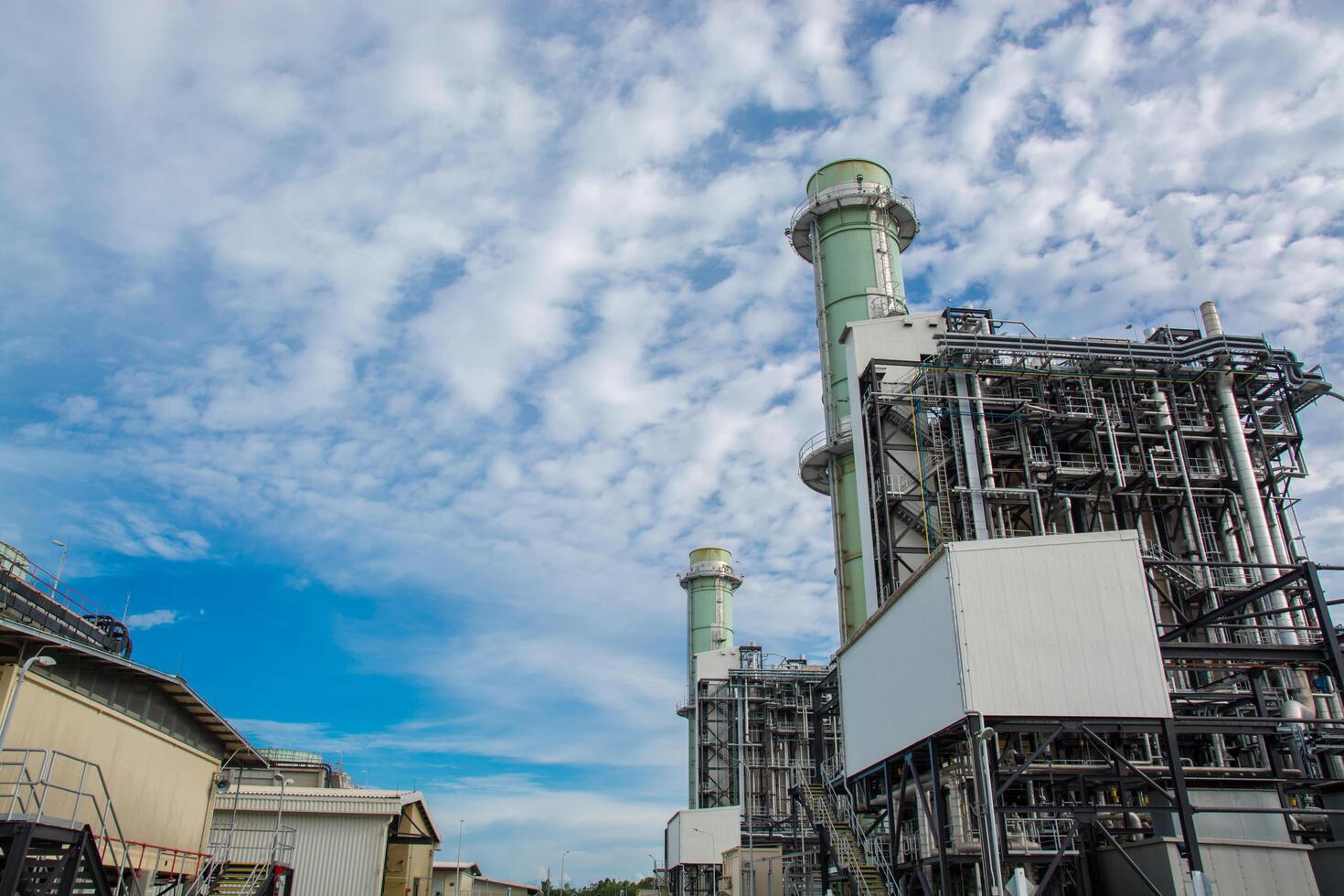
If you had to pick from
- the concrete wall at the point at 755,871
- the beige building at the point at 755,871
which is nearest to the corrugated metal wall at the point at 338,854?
the beige building at the point at 755,871

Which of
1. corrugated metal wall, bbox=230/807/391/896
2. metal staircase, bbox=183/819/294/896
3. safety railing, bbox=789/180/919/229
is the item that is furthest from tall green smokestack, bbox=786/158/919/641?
metal staircase, bbox=183/819/294/896

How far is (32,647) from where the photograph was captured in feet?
56.2

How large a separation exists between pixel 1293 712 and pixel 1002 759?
9496 mm

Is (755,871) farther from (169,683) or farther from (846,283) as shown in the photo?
(169,683)

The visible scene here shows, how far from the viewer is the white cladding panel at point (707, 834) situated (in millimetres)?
55375

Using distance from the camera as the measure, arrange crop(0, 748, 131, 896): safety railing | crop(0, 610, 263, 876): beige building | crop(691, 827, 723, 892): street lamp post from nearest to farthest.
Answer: crop(0, 748, 131, 896): safety railing, crop(0, 610, 263, 876): beige building, crop(691, 827, 723, 892): street lamp post

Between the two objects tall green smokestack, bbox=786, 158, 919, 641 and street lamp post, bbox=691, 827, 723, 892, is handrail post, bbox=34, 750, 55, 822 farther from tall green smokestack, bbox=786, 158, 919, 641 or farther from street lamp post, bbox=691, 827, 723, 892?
street lamp post, bbox=691, 827, 723, 892

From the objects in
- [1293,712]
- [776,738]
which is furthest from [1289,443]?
[776,738]

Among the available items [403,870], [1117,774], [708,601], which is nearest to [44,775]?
[1117,774]

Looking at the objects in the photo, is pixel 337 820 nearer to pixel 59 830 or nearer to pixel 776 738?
pixel 59 830


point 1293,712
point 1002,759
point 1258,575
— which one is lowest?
point 1002,759

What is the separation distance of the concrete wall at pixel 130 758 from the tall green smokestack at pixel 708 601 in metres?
49.2

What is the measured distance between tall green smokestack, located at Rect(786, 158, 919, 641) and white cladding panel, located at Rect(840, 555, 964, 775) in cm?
998

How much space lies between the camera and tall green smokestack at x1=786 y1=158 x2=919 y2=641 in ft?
140
